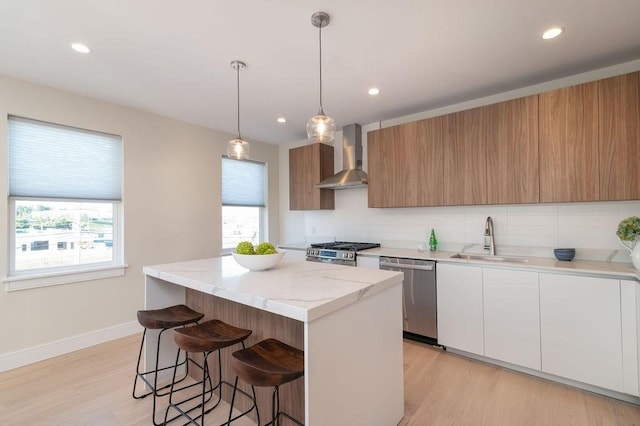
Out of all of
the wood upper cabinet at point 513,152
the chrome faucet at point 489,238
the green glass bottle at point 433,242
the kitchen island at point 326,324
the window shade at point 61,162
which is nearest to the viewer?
the kitchen island at point 326,324

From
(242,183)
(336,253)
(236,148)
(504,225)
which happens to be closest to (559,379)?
(504,225)

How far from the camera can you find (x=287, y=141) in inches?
192

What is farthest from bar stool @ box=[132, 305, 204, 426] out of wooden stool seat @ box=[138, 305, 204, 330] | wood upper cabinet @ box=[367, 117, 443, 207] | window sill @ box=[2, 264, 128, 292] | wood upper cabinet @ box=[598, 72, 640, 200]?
wood upper cabinet @ box=[598, 72, 640, 200]

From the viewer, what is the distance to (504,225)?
2984 mm

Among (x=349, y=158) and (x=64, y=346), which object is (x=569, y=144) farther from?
(x=64, y=346)

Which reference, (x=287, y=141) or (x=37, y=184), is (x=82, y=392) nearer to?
(x=37, y=184)

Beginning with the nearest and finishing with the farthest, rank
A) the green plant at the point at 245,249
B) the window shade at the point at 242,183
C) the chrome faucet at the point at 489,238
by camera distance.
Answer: the green plant at the point at 245,249 < the chrome faucet at the point at 489,238 < the window shade at the point at 242,183

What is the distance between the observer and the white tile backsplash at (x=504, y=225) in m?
2.51

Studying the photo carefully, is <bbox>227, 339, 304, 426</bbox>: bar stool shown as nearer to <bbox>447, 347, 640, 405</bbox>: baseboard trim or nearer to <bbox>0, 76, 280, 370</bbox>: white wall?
<bbox>447, 347, 640, 405</bbox>: baseboard trim

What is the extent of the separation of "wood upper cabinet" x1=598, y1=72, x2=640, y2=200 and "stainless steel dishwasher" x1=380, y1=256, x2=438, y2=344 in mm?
1491

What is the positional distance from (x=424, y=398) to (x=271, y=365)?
1.37 meters

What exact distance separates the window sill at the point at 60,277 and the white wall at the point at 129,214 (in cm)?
5

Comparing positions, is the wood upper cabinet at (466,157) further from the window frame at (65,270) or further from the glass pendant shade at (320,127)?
the window frame at (65,270)

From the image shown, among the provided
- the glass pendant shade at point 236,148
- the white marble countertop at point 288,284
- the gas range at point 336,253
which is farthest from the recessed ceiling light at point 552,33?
the gas range at point 336,253
